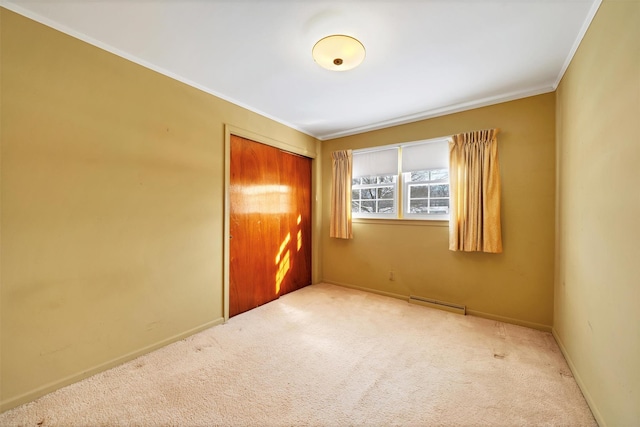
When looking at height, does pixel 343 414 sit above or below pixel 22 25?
below

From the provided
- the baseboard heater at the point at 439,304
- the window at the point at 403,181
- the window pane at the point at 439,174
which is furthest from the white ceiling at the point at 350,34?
the baseboard heater at the point at 439,304

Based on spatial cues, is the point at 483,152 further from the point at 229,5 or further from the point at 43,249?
the point at 43,249

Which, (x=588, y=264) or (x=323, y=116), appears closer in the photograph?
(x=588, y=264)

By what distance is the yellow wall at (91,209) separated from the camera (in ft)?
5.29

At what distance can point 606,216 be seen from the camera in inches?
57.6

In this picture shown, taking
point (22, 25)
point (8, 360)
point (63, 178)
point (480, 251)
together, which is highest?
point (22, 25)

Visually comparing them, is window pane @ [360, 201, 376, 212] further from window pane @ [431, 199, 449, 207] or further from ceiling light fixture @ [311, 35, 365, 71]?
ceiling light fixture @ [311, 35, 365, 71]

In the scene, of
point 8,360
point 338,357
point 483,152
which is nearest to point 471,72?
point 483,152

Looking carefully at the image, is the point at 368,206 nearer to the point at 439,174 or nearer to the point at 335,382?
the point at 439,174

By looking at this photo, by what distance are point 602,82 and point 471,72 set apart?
0.99 m

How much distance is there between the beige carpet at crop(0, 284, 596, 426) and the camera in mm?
1517

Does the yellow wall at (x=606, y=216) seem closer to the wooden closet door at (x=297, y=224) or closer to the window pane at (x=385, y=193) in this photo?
the window pane at (x=385, y=193)

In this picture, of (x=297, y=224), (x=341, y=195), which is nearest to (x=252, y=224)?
(x=297, y=224)

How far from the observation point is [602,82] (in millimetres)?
1524
